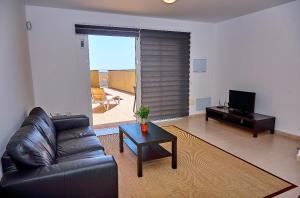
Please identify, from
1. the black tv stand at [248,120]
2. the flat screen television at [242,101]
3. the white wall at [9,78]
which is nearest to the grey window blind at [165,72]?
the black tv stand at [248,120]

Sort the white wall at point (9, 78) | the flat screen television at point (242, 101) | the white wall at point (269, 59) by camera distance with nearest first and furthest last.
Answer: the white wall at point (9, 78) → the white wall at point (269, 59) → the flat screen television at point (242, 101)

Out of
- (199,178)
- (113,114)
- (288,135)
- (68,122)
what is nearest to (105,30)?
(68,122)

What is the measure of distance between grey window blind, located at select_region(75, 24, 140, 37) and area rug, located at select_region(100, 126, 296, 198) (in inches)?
94.3

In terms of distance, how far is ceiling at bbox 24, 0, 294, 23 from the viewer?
3445mm

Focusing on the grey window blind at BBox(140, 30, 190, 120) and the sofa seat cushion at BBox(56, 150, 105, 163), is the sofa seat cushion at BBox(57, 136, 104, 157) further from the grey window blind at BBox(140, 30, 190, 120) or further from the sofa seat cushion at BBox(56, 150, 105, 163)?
the grey window blind at BBox(140, 30, 190, 120)

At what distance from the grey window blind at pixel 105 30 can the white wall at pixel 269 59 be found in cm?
232

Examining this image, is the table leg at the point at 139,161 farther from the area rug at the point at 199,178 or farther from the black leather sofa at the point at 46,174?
the black leather sofa at the point at 46,174

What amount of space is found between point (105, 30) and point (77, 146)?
8.60 ft

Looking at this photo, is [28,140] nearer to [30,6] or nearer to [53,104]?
[53,104]

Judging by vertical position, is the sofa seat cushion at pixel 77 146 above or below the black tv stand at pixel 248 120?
above

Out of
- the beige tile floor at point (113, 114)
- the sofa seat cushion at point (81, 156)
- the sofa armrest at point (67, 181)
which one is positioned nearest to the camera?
the sofa armrest at point (67, 181)

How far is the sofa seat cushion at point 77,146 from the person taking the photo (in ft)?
7.38

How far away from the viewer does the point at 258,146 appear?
334 cm

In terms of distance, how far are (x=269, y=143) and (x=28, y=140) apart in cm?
356
